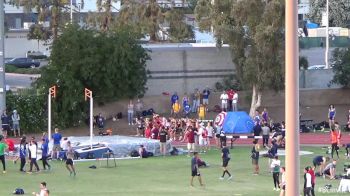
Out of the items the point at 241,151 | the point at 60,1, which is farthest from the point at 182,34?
the point at 241,151

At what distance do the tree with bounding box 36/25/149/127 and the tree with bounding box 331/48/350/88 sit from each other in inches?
524

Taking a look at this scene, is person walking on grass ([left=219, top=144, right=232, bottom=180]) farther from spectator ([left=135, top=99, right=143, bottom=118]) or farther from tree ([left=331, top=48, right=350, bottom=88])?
tree ([left=331, top=48, right=350, bottom=88])

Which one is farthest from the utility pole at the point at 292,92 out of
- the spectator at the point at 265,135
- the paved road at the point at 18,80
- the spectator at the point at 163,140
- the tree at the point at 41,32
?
the tree at the point at 41,32

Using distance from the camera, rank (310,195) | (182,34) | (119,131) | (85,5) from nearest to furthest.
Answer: (310,195), (119,131), (182,34), (85,5)

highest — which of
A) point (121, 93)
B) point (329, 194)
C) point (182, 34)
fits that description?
point (182, 34)

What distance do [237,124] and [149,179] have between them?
16.8 meters

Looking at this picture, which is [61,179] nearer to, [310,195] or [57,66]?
[310,195]

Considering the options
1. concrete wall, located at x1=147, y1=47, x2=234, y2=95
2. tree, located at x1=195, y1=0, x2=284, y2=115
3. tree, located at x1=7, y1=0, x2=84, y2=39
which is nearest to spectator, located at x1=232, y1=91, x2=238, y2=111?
tree, located at x1=195, y1=0, x2=284, y2=115

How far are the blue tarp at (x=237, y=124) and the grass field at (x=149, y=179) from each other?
8.95m

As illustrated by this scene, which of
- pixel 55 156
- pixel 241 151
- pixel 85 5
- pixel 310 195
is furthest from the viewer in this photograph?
pixel 85 5

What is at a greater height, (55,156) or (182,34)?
(182,34)

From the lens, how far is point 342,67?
6056 centimetres

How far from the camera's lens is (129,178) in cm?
Answer: 3553

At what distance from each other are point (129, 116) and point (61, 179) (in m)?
20.2
